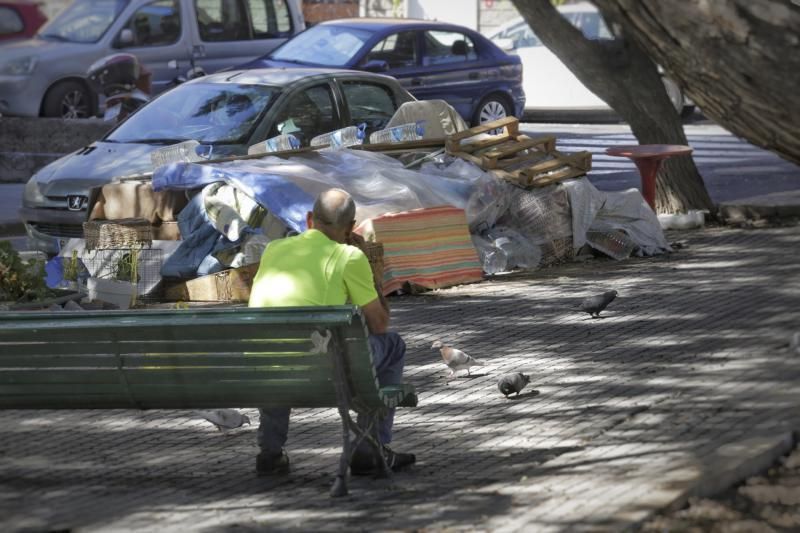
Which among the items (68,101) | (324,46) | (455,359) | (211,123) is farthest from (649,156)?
(68,101)

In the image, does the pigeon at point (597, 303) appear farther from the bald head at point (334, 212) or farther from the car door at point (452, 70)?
the car door at point (452, 70)

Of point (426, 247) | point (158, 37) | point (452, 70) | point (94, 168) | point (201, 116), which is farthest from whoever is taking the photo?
point (158, 37)

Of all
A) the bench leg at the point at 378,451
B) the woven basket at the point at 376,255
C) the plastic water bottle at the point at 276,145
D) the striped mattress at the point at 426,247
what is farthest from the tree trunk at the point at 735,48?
the plastic water bottle at the point at 276,145

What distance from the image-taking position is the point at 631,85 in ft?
47.7

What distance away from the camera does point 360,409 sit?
625 centimetres

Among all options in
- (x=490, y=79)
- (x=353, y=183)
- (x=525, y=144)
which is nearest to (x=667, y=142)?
(x=525, y=144)

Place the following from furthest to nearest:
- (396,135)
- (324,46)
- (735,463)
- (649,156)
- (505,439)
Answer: (324,46) < (649,156) < (396,135) < (505,439) < (735,463)

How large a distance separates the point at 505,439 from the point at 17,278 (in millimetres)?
3549

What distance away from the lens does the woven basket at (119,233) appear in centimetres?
1102

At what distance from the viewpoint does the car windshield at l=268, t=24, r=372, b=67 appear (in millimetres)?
18359

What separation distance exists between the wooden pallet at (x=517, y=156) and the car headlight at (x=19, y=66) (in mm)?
8153

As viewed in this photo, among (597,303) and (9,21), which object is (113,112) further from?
(597,303)

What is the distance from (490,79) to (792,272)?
899 cm

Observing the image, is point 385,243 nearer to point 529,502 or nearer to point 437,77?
point 529,502
